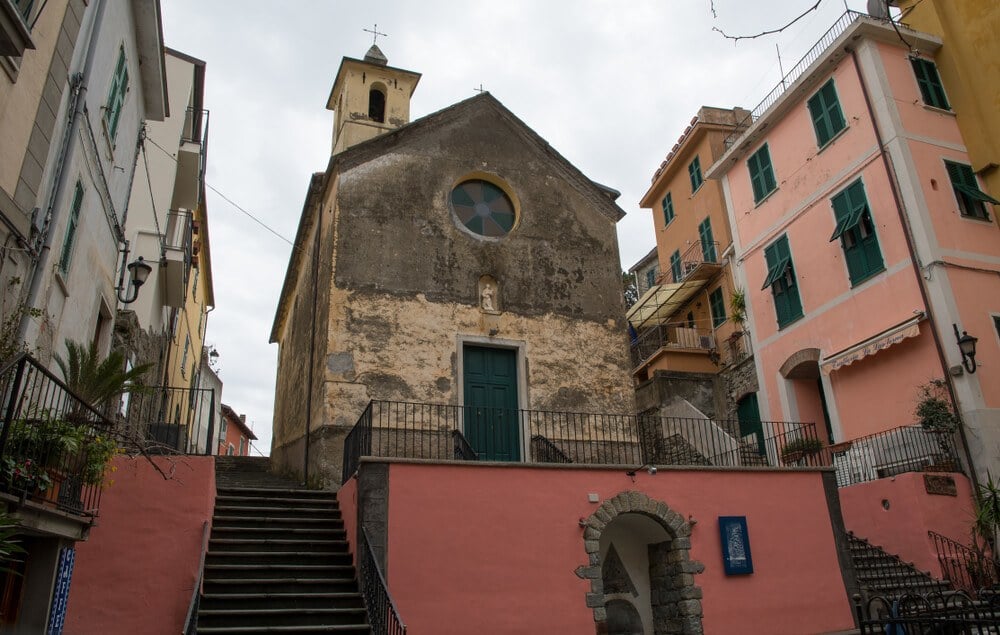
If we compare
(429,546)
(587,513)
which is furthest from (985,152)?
(429,546)

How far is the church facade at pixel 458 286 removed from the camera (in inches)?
536

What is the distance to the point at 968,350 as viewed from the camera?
1354cm

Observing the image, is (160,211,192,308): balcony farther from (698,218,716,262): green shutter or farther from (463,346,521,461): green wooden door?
(698,218,716,262): green shutter

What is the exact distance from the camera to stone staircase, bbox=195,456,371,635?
859 cm

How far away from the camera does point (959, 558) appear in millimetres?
12367

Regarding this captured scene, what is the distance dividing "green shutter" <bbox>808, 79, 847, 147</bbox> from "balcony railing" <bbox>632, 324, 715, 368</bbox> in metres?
7.24

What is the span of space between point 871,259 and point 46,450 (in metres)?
15.9

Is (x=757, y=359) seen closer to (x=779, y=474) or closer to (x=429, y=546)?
(x=779, y=474)

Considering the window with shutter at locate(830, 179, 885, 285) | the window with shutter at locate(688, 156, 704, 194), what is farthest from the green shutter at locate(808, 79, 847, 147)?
the window with shutter at locate(688, 156, 704, 194)

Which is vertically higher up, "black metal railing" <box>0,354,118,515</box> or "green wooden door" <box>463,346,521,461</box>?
"green wooden door" <box>463,346,521,461</box>

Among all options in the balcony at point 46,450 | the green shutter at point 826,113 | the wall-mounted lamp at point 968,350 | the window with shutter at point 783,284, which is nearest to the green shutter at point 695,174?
the window with shutter at point 783,284

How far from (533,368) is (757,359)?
8.28 metres

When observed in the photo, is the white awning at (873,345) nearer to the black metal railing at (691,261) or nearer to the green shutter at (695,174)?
the black metal railing at (691,261)

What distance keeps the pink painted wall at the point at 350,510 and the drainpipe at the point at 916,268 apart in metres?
11.2
